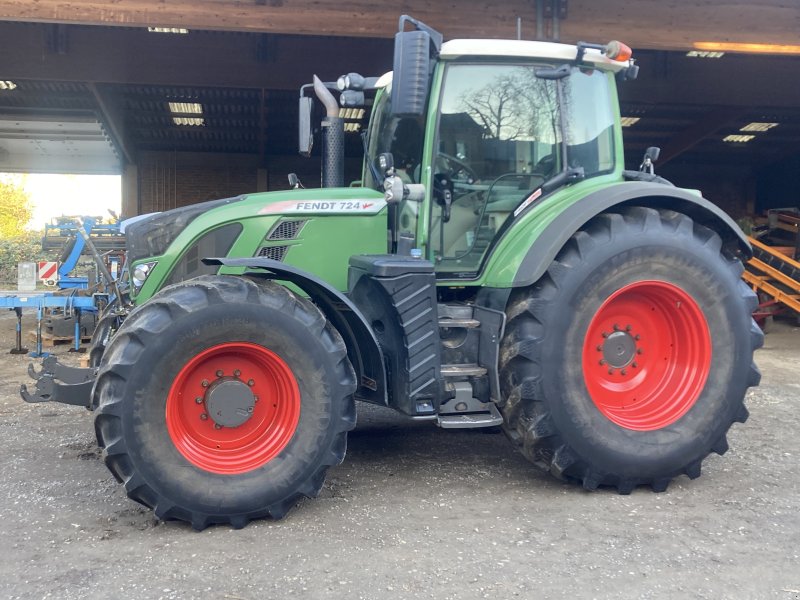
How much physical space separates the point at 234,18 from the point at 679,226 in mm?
6920

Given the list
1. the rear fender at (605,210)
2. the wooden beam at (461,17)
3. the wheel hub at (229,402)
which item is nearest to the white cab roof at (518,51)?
the rear fender at (605,210)

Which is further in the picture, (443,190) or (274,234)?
(443,190)

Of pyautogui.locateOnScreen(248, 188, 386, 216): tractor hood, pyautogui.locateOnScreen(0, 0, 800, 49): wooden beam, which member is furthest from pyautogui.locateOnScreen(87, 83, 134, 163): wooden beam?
pyautogui.locateOnScreen(248, 188, 386, 216): tractor hood

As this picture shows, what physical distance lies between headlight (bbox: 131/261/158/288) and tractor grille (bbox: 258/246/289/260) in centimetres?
67

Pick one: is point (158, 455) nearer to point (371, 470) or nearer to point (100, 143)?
point (371, 470)

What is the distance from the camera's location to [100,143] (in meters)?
20.1

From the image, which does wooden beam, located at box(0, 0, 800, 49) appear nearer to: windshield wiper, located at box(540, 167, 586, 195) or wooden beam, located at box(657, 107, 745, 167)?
windshield wiper, located at box(540, 167, 586, 195)

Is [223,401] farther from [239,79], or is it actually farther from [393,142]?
[239,79]

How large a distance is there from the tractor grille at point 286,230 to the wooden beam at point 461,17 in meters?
5.95

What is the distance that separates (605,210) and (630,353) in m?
0.85

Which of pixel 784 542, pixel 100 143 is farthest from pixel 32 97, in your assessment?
pixel 784 542

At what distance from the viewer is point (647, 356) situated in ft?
14.6

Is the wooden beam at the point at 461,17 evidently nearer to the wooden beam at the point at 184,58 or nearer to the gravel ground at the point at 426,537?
the wooden beam at the point at 184,58

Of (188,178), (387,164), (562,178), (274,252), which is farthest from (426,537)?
(188,178)
